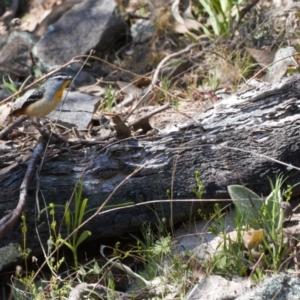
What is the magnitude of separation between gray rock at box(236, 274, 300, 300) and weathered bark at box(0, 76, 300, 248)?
2.71ft

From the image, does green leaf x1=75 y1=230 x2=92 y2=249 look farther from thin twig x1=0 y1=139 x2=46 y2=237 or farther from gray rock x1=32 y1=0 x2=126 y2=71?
gray rock x1=32 y1=0 x2=126 y2=71

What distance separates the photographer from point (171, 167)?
14.0ft

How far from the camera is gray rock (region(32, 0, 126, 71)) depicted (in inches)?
297

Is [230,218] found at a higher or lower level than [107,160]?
lower

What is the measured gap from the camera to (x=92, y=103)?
19.3 ft

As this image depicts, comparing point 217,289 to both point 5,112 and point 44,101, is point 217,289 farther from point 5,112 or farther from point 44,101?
point 5,112

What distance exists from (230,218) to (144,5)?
4.41 metres

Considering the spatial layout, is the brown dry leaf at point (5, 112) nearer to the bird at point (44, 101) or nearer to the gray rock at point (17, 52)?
the bird at point (44, 101)

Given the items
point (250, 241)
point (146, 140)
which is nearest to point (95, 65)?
point (146, 140)

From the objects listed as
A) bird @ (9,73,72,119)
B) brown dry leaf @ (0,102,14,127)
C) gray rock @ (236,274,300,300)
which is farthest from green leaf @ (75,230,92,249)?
brown dry leaf @ (0,102,14,127)

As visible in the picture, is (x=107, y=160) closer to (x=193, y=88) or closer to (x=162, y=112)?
(x=162, y=112)

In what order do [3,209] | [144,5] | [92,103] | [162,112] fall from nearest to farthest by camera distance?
[3,209], [162,112], [92,103], [144,5]

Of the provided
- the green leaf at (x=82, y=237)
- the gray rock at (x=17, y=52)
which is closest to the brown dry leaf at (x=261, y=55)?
the gray rock at (x=17, y=52)

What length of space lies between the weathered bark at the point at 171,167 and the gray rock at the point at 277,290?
0.83 m
